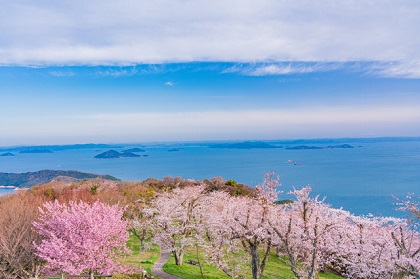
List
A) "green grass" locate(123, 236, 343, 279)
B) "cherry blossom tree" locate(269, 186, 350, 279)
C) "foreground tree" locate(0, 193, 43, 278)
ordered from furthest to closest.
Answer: "green grass" locate(123, 236, 343, 279) → "foreground tree" locate(0, 193, 43, 278) → "cherry blossom tree" locate(269, 186, 350, 279)

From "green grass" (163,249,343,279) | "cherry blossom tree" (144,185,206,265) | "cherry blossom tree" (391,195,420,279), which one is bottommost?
"green grass" (163,249,343,279)

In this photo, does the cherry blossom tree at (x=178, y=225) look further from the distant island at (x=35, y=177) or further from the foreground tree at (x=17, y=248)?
the distant island at (x=35, y=177)

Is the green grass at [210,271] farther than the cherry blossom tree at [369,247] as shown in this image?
Yes

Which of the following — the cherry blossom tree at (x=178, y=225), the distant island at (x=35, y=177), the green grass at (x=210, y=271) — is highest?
the cherry blossom tree at (x=178, y=225)

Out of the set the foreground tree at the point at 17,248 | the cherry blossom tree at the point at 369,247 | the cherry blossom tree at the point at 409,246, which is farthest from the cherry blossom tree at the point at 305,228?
the foreground tree at the point at 17,248

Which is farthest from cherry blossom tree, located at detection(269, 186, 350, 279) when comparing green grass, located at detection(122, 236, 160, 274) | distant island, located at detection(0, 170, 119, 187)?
distant island, located at detection(0, 170, 119, 187)

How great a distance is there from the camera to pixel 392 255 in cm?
1556

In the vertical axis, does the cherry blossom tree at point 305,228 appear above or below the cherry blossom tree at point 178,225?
above

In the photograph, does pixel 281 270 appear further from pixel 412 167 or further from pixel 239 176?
pixel 412 167

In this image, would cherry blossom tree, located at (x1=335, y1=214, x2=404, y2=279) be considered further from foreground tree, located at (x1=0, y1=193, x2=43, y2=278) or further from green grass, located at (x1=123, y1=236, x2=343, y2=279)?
foreground tree, located at (x1=0, y1=193, x2=43, y2=278)

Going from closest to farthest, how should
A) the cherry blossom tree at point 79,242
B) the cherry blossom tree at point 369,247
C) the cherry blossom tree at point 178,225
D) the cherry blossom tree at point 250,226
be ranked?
the cherry blossom tree at point 79,242, the cherry blossom tree at point 250,226, the cherry blossom tree at point 369,247, the cherry blossom tree at point 178,225

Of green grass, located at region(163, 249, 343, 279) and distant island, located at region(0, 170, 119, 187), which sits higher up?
green grass, located at region(163, 249, 343, 279)

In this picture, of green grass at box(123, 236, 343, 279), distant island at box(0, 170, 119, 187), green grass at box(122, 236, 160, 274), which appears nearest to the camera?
green grass at box(123, 236, 343, 279)

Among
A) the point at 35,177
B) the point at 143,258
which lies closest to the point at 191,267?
the point at 143,258
